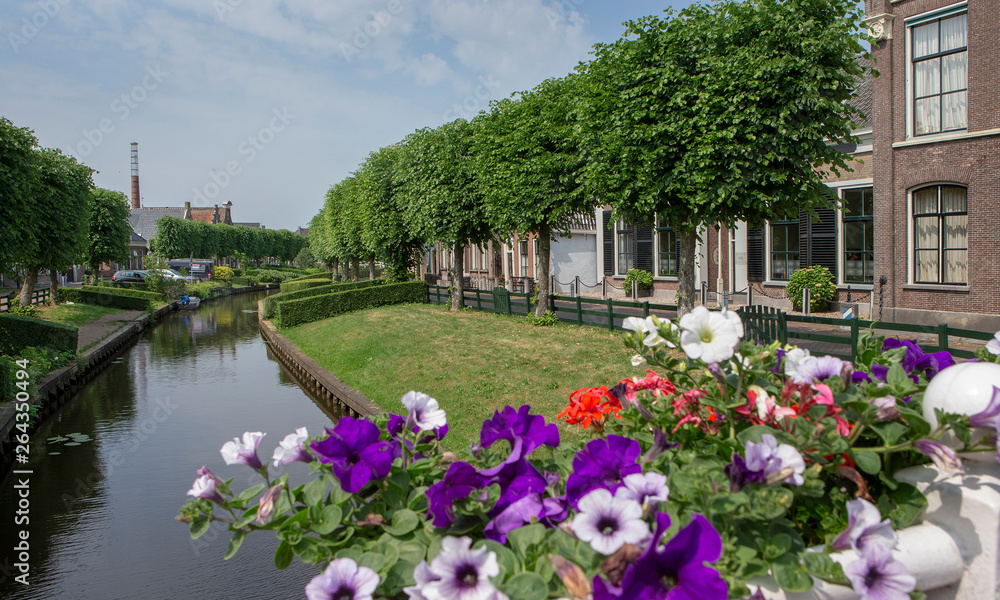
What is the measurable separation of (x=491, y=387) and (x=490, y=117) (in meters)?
11.5

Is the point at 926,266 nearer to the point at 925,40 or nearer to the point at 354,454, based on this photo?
the point at 925,40

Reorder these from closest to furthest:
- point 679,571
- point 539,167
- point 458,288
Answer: point 679,571
point 539,167
point 458,288

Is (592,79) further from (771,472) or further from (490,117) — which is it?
(771,472)

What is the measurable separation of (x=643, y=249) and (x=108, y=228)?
30.5 meters

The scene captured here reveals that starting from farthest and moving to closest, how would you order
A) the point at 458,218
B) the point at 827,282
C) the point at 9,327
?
the point at 458,218 < the point at 827,282 < the point at 9,327

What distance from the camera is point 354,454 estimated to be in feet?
5.72

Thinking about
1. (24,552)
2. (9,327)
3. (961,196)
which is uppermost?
(961,196)

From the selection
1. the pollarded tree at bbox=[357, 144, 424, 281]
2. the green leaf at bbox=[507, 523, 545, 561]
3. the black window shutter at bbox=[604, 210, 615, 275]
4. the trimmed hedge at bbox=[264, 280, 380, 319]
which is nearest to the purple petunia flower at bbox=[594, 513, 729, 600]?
the green leaf at bbox=[507, 523, 545, 561]

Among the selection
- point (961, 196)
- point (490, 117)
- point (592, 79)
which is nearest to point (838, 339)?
point (592, 79)

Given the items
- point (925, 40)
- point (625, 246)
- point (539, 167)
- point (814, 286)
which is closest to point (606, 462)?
point (539, 167)

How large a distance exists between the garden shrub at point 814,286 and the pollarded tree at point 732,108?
A: 25.2ft

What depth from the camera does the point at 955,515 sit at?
5.52ft

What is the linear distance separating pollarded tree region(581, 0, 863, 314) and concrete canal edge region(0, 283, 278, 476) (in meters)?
11.8

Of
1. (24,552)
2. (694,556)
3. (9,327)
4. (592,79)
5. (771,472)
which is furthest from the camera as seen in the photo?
(9,327)
